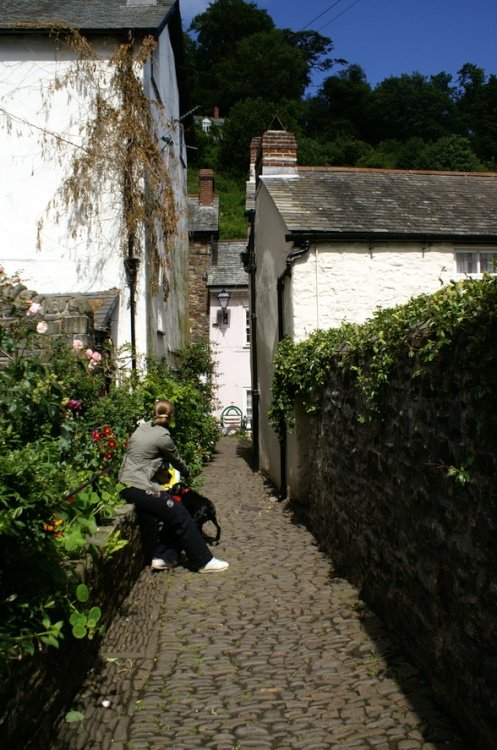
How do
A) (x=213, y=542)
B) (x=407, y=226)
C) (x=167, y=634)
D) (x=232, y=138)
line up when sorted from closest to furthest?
(x=167, y=634), (x=213, y=542), (x=407, y=226), (x=232, y=138)

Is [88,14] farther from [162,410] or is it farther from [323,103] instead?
[323,103]

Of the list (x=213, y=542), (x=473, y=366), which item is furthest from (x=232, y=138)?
(x=473, y=366)

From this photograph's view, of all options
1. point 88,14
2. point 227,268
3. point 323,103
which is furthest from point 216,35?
point 88,14

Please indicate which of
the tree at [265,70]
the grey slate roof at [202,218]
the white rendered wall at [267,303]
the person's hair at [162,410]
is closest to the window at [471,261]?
the white rendered wall at [267,303]

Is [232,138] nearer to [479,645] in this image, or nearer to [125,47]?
[125,47]

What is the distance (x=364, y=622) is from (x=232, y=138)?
58.2 meters

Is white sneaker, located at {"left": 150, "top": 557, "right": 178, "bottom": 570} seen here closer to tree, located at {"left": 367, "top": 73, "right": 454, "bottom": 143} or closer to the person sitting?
the person sitting

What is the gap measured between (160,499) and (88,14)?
→ 35.0 ft

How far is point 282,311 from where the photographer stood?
37.8 ft

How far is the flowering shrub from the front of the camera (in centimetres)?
316

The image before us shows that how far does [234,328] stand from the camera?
27672mm

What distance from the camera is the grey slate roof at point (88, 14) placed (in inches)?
484

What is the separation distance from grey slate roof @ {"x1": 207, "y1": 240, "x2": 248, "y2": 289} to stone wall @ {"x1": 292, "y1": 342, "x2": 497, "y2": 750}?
70.1 ft

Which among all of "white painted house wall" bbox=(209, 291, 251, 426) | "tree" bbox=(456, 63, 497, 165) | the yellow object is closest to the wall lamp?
"white painted house wall" bbox=(209, 291, 251, 426)
